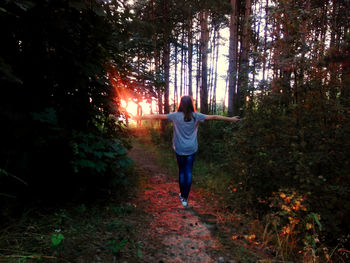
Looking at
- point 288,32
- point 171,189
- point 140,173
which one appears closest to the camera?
point 288,32

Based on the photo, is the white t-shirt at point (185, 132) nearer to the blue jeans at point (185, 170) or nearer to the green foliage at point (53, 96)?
the blue jeans at point (185, 170)

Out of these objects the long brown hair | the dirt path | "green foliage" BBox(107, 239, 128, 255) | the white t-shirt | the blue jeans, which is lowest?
the dirt path

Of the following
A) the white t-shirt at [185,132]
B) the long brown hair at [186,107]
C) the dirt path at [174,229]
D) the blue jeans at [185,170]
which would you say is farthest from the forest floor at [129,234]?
the long brown hair at [186,107]

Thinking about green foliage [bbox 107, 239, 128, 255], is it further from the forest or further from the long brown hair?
the long brown hair

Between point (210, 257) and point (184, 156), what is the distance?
7.36 ft

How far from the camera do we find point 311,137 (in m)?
3.84

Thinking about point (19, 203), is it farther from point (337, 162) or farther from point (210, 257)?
point (337, 162)

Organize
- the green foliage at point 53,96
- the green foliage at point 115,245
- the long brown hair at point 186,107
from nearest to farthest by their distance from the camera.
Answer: the green foliage at point 115,245 < the green foliage at point 53,96 < the long brown hair at point 186,107

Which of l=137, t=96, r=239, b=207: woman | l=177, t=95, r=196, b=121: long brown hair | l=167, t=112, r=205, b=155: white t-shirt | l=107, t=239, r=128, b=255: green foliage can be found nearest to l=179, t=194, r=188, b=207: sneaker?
l=137, t=96, r=239, b=207: woman

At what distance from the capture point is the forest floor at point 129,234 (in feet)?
8.72

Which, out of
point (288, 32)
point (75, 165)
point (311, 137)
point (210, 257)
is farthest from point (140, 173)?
point (288, 32)

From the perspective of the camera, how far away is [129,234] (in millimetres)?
3434

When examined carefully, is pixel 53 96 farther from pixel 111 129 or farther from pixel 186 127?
pixel 186 127

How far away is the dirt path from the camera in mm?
3111
